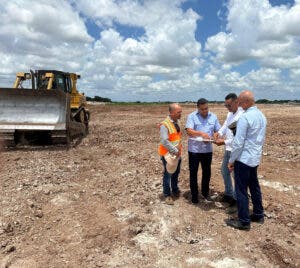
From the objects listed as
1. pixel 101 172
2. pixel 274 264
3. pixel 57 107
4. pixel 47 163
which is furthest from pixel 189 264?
pixel 57 107

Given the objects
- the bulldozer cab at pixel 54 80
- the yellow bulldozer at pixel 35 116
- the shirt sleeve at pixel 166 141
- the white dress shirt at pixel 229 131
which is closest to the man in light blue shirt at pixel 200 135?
the white dress shirt at pixel 229 131

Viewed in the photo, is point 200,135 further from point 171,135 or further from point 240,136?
point 240,136

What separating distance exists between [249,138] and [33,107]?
8152mm

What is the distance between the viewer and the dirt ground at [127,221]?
415cm

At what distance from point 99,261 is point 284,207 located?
9.61 ft

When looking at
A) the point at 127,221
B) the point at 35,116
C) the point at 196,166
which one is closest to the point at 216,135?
the point at 196,166

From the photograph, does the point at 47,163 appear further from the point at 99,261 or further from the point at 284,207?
the point at 284,207

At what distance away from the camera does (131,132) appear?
48.5 ft

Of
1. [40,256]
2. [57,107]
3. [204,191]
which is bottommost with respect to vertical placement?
[40,256]

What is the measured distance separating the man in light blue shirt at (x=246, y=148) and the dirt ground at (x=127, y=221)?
360 mm

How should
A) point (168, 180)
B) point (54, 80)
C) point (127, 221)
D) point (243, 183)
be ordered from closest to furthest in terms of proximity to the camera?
1. point (243, 183)
2. point (127, 221)
3. point (168, 180)
4. point (54, 80)

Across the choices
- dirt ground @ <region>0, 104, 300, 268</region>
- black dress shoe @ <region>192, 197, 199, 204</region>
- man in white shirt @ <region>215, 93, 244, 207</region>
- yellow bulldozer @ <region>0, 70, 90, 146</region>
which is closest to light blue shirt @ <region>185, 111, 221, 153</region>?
man in white shirt @ <region>215, 93, 244, 207</region>

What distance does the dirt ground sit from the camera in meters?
4.15

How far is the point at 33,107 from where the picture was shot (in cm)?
1106
